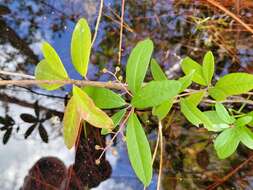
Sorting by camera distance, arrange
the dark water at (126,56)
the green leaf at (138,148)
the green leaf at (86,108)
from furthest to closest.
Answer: the dark water at (126,56)
the green leaf at (138,148)
the green leaf at (86,108)

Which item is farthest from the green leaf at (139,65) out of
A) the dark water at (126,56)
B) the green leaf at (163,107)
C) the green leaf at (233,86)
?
the dark water at (126,56)

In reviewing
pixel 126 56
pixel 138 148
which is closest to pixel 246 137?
pixel 138 148

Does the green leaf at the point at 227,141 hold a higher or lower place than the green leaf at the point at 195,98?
lower

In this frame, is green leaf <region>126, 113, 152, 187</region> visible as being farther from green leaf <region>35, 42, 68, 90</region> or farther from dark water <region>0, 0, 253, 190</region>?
dark water <region>0, 0, 253, 190</region>

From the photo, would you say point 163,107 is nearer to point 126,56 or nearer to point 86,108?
point 86,108

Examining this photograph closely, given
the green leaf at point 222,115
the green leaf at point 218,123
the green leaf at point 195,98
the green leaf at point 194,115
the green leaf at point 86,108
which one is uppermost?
the green leaf at point 86,108

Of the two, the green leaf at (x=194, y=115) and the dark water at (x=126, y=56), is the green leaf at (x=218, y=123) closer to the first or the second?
the green leaf at (x=194, y=115)

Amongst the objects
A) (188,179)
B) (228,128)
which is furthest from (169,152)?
(228,128)

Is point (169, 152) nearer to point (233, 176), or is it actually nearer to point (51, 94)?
point (233, 176)
